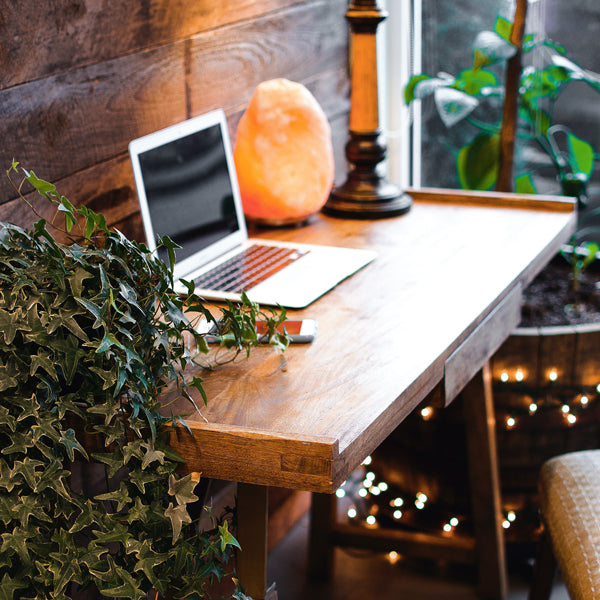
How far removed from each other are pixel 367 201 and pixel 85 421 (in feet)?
3.31

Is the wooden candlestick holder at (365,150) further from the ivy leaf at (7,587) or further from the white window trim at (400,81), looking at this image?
the ivy leaf at (7,587)

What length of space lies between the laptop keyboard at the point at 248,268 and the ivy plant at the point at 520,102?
71 centimetres

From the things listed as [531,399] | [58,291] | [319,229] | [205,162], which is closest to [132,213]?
[205,162]

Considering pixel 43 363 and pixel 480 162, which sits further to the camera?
pixel 480 162

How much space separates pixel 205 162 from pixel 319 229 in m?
0.35

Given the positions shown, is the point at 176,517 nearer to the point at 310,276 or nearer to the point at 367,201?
the point at 310,276

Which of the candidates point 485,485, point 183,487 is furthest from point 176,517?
point 485,485

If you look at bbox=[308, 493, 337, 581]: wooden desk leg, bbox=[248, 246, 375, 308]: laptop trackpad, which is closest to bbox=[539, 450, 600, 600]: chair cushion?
bbox=[248, 246, 375, 308]: laptop trackpad

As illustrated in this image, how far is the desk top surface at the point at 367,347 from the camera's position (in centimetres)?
99

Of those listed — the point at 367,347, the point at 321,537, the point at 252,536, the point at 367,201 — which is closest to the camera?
the point at 252,536

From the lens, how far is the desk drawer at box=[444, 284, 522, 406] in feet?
4.16

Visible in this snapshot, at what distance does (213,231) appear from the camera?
1.56 meters

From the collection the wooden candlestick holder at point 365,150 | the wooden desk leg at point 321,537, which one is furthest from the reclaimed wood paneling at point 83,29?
the wooden desk leg at point 321,537

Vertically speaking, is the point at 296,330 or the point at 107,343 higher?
the point at 107,343
